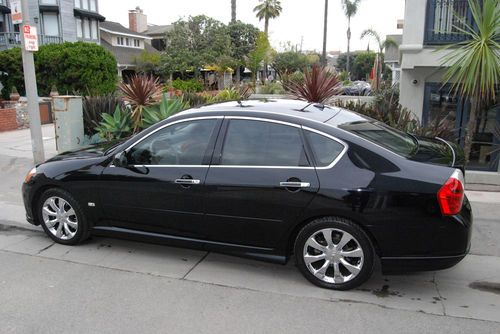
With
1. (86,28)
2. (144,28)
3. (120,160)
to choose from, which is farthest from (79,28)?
(120,160)

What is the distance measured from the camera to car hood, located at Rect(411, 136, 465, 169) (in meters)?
4.10

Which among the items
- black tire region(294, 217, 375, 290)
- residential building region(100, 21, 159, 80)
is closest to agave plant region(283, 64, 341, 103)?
black tire region(294, 217, 375, 290)

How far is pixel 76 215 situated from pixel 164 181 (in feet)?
3.99

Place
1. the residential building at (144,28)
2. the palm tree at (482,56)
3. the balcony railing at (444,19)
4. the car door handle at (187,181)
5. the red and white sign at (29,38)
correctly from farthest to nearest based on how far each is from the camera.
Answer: the residential building at (144,28) → the balcony railing at (444,19) → the red and white sign at (29,38) → the palm tree at (482,56) → the car door handle at (187,181)

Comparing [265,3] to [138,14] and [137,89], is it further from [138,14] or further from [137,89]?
[137,89]

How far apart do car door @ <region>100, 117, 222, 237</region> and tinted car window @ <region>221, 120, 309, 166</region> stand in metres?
0.19

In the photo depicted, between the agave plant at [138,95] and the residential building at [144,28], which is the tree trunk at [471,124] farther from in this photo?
the residential building at [144,28]

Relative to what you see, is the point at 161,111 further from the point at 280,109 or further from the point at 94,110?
the point at 280,109

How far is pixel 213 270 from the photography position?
461 cm

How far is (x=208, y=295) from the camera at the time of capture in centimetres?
407

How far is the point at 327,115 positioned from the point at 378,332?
2.08m

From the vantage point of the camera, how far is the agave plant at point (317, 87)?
29.6 feet

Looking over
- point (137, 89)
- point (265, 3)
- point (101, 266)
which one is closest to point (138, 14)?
point (265, 3)

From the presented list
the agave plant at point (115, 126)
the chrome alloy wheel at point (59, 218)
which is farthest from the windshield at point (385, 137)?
the agave plant at point (115, 126)
